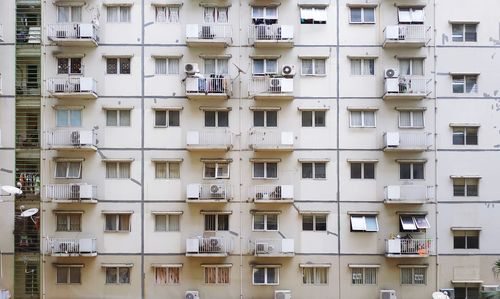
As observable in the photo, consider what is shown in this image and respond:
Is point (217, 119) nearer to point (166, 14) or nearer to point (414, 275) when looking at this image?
point (166, 14)

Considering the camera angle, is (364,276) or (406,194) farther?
(364,276)

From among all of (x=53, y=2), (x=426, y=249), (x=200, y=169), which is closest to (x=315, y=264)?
(x=426, y=249)

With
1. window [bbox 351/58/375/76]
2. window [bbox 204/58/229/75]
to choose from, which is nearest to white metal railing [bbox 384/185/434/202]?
window [bbox 351/58/375/76]

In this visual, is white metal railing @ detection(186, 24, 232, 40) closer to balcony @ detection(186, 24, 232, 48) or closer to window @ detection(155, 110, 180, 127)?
balcony @ detection(186, 24, 232, 48)

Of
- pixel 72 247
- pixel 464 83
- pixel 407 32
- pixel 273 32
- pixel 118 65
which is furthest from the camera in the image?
pixel 464 83

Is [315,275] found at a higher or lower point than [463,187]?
lower

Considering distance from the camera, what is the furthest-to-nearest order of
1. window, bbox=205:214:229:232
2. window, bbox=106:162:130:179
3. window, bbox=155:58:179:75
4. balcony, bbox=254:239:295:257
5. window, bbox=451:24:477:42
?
window, bbox=451:24:477:42 < window, bbox=155:58:179:75 < window, bbox=106:162:130:179 < window, bbox=205:214:229:232 < balcony, bbox=254:239:295:257

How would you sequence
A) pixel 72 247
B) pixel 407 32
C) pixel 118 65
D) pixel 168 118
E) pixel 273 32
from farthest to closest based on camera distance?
pixel 118 65 → pixel 168 118 → pixel 407 32 → pixel 273 32 → pixel 72 247

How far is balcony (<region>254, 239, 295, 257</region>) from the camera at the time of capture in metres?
24.8

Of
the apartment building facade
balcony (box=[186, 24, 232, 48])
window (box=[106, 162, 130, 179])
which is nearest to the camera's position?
balcony (box=[186, 24, 232, 48])

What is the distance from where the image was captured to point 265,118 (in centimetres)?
2573

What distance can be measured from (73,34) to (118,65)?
2420 mm

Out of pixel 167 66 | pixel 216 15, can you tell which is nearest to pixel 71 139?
pixel 167 66

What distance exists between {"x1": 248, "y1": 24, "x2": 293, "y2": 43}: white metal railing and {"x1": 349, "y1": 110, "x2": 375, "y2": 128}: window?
15.3 ft
